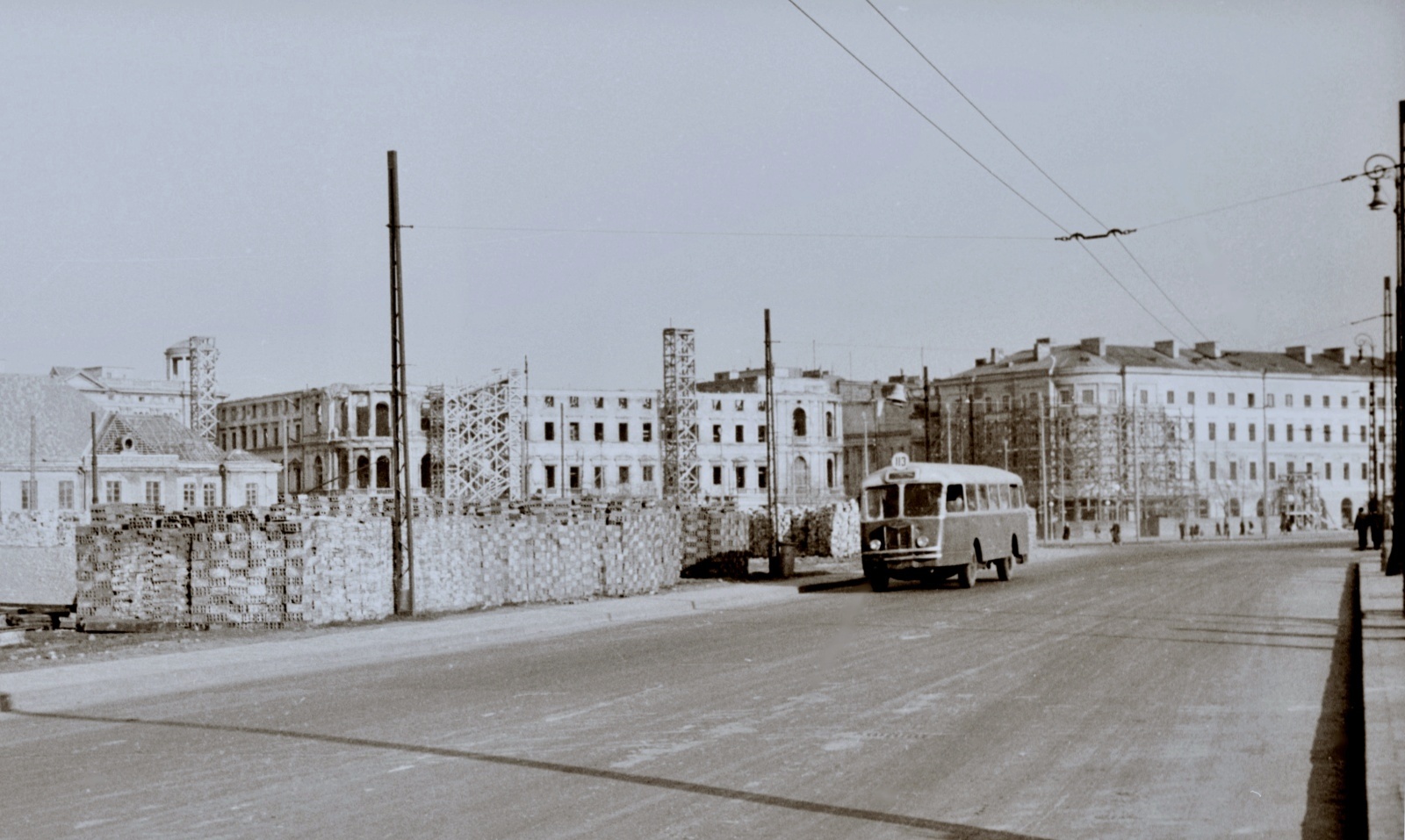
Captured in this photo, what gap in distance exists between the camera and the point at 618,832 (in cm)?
764

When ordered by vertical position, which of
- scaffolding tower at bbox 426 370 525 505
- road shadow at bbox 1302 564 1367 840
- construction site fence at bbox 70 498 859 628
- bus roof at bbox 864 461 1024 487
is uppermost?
scaffolding tower at bbox 426 370 525 505

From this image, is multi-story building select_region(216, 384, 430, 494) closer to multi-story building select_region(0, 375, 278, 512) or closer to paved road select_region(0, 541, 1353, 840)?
multi-story building select_region(0, 375, 278, 512)

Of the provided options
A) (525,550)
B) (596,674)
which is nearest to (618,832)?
(596,674)

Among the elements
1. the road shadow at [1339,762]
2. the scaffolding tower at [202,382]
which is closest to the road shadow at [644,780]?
the road shadow at [1339,762]

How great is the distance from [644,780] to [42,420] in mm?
74203

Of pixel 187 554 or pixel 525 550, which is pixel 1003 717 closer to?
pixel 187 554

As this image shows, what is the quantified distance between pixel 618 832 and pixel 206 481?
76364mm

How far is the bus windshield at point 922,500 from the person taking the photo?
1211 inches

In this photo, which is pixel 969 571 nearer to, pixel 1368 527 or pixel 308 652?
pixel 308 652

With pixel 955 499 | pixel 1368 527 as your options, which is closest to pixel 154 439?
pixel 955 499

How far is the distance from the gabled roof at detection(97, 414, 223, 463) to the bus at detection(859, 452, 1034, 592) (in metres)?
57.0

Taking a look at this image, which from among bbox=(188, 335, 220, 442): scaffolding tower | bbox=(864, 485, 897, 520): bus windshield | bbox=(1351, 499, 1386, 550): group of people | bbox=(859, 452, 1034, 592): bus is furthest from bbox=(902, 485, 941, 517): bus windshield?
bbox=(188, 335, 220, 442): scaffolding tower

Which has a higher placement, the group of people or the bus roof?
the bus roof

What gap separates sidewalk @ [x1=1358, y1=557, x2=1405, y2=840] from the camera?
24.7ft
